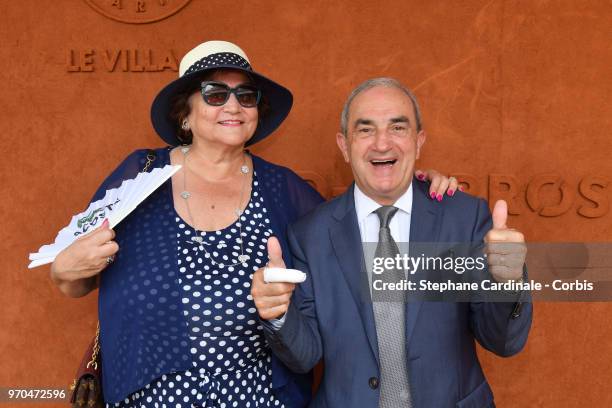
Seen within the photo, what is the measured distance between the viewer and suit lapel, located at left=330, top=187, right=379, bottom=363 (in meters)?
2.41

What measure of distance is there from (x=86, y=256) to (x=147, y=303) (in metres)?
0.31

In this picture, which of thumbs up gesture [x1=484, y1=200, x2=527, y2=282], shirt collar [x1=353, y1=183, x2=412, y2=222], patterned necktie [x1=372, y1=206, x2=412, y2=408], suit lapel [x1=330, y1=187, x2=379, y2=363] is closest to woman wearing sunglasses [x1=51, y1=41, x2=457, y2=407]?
shirt collar [x1=353, y1=183, x2=412, y2=222]

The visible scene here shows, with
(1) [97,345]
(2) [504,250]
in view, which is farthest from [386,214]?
(1) [97,345]

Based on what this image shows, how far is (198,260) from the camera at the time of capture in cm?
261

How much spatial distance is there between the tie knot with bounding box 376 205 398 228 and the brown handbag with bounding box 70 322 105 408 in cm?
133

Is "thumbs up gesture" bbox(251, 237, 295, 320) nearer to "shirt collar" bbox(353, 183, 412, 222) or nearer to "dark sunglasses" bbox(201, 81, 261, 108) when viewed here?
"shirt collar" bbox(353, 183, 412, 222)

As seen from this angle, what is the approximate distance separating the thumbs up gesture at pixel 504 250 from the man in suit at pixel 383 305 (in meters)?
0.18

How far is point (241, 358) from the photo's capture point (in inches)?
102

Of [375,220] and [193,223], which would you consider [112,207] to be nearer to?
[193,223]

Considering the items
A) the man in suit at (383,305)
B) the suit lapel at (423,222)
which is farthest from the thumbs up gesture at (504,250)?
the suit lapel at (423,222)

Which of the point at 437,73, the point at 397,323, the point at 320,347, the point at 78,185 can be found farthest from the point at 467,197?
the point at 78,185

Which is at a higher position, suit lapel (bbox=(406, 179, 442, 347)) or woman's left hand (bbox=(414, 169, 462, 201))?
woman's left hand (bbox=(414, 169, 462, 201))

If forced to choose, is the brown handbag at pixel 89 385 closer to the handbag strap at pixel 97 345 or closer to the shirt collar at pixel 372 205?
the handbag strap at pixel 97 345

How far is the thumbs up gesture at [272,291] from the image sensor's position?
6.71 feet
